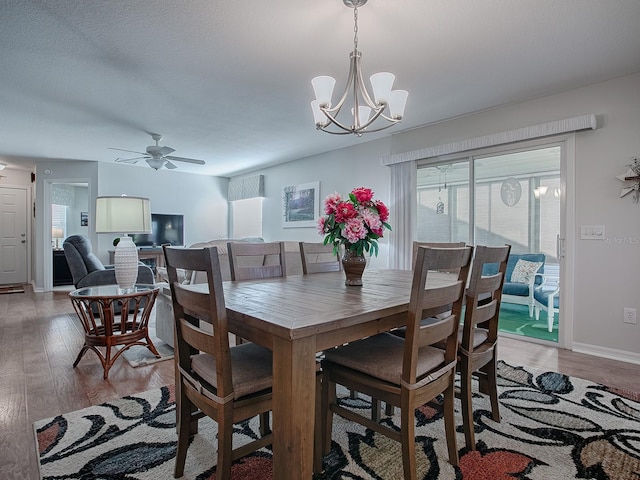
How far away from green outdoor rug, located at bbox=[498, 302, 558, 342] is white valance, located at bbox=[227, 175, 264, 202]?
4.82 meters

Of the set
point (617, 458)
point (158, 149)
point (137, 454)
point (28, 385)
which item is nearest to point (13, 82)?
point (158, 149)

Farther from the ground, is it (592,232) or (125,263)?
(592,232)

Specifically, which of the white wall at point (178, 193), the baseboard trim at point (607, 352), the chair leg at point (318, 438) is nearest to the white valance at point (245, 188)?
the white wall at point (178, 193)

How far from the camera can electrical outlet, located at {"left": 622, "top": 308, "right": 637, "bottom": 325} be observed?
2.92m

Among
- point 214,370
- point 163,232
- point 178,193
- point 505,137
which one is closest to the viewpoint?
point 214,370

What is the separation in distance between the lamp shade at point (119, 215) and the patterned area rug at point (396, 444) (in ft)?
4.54

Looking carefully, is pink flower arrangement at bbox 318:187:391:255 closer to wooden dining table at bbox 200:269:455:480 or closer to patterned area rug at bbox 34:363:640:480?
wooden dining table at bbox 200:269:455:480

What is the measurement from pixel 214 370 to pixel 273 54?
7.31ft

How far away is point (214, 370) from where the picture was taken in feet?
4.34

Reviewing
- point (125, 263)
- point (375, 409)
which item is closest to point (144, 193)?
point (125, 263)

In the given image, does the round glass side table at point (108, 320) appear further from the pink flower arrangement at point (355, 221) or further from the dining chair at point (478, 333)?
the dining chair at point (478, 333)

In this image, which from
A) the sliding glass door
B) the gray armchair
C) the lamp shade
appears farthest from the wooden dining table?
the gray armchair

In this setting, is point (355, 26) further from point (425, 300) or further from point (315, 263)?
point (425, 300)

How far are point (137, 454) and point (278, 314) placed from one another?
1.08 m
